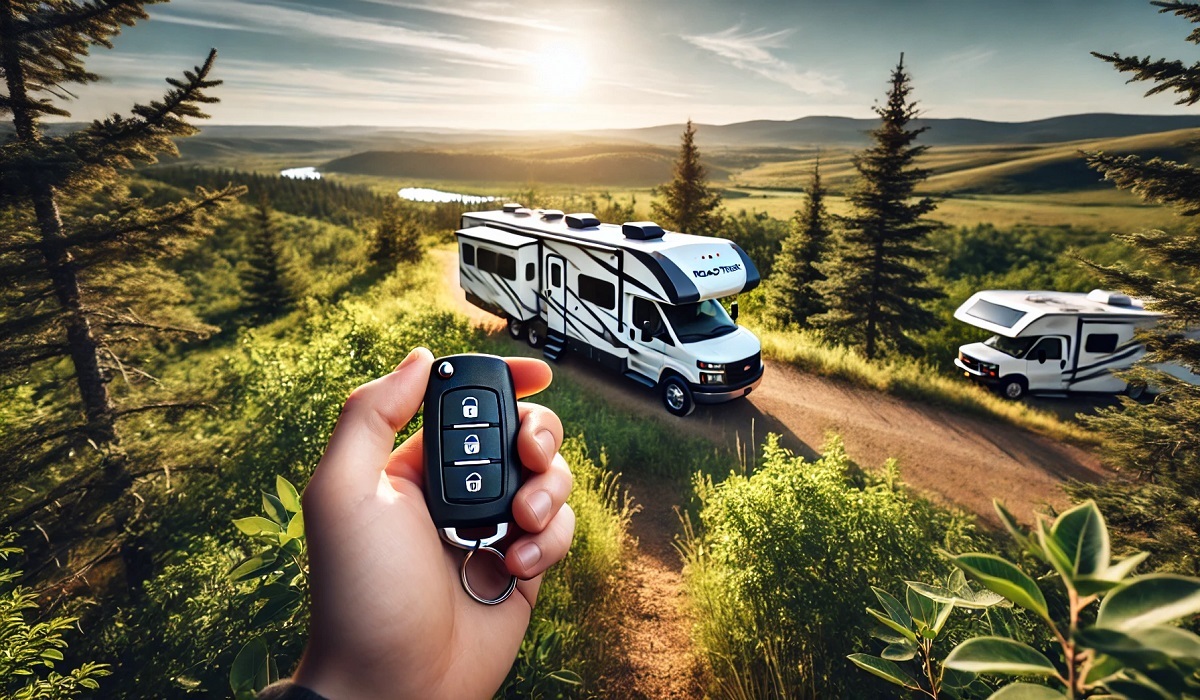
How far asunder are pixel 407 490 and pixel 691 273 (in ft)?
26.8

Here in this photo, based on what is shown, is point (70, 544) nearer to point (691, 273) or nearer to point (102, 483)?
point (102, 483)

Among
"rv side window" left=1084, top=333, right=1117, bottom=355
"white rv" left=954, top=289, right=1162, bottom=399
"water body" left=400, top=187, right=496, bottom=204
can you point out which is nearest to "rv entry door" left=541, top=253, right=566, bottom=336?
"white rv" left=954, top=289, right=1162, bottom=399

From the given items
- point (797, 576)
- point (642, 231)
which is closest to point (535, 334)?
point (642, 231)

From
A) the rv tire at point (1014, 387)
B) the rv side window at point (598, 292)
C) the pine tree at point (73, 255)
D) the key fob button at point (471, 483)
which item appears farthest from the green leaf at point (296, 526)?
the rv tire at point (1014, 387)

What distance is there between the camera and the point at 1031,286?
33.6 meters

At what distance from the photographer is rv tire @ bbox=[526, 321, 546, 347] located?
13.8 metres

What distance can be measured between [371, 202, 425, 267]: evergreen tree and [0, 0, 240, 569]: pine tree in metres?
21.7

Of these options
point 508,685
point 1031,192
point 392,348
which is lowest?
point 508,685

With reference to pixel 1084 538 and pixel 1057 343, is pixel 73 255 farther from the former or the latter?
pixel 1057 343

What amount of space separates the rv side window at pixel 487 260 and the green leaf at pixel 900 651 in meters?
13.5

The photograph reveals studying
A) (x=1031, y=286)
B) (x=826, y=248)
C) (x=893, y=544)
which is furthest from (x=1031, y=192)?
(x=893, y=544)

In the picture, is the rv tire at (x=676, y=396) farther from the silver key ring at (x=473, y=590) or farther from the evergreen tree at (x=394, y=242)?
the evergreen tree at (x=394, y=242)

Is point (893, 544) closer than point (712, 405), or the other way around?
point (893, 544)

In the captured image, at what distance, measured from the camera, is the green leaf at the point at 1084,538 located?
92 cm
